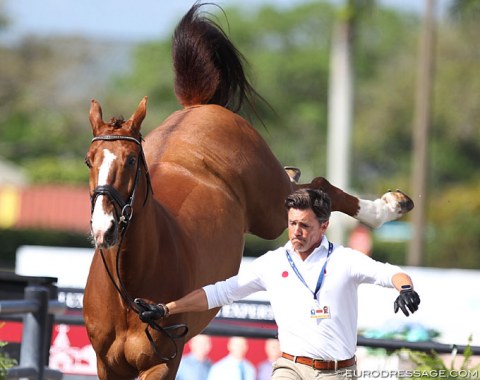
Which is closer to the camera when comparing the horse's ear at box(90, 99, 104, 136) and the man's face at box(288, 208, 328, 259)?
the man's face at box(288, 208, 328, 259)

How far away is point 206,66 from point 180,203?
1.83 metres

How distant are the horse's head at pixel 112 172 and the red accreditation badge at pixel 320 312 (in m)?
1.06

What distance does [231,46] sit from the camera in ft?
28.6

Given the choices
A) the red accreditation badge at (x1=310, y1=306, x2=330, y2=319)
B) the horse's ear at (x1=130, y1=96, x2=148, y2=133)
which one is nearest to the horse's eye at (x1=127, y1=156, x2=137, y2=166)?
the horse's ear at (x1=130, y1=96, x2=148, y2=133)

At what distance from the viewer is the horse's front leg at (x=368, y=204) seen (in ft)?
27.4

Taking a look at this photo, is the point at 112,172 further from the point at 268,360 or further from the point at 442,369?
the point at 268,360

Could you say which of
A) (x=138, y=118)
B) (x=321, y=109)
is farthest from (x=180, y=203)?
(x=321, y=109)

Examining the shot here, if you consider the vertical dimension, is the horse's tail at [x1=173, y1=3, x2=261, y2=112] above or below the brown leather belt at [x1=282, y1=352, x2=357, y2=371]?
above

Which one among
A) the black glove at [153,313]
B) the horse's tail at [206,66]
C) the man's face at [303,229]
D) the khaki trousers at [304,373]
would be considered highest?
the horse's tail at [206,66]

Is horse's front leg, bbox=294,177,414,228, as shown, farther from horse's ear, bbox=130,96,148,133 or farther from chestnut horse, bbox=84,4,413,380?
horse's ear, bbox=130,96,148,133

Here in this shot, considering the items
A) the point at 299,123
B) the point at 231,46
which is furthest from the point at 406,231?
the point at 231,46

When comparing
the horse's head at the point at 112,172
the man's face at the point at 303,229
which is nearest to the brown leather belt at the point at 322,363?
the man's face at the point at 303,229

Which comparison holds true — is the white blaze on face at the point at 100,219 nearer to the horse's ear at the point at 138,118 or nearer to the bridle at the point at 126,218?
the bridle at the point at 126,218

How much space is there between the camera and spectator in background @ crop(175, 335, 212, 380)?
8500mm
